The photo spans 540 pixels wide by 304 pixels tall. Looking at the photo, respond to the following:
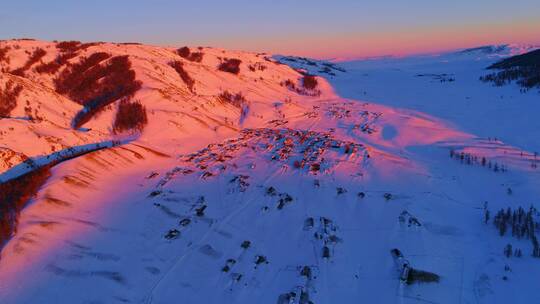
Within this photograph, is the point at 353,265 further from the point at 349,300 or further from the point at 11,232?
the point at 11,232

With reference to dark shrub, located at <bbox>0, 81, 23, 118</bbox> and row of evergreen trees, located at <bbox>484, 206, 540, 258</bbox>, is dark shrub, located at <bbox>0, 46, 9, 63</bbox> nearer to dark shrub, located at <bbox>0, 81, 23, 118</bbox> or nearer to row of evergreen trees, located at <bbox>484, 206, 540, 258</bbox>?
dark shrub, located at <bbox>0, 81, 23, 118</bbox>

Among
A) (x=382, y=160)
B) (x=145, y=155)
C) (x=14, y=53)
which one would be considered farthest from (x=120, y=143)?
(x=14, y=53)

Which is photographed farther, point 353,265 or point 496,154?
point 496,154

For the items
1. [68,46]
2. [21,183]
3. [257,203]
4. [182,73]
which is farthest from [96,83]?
[257,203]

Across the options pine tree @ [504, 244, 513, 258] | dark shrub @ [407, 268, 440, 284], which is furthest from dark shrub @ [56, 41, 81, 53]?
pine tree @ [504, 244, 513, 258]

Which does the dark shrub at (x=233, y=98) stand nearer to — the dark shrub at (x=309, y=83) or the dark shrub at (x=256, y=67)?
the dark shrub at (x=309, y=83)

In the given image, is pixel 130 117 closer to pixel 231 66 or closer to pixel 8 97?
pixel 8 97
